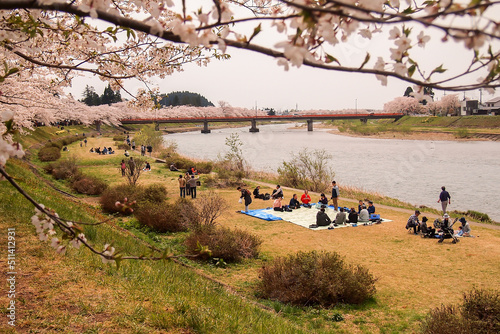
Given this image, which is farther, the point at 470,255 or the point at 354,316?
the point at 470,255

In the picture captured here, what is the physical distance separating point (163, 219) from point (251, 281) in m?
5.79

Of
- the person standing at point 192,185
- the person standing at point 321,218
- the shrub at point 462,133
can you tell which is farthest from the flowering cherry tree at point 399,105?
Answer: the person standing at point 321,218

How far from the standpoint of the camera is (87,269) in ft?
21.8

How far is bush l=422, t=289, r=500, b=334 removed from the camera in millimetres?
6895

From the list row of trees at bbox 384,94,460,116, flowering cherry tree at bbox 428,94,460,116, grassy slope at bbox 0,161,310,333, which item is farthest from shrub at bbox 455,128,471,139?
grassy slope at bbox 0,161,310,333

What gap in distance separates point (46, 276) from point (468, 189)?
30617 millimetres

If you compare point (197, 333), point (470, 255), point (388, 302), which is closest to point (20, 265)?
point (197, 333)

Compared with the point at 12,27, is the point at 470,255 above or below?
below

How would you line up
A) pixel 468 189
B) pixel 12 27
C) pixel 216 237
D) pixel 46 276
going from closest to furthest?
pixel 12 27, pixel 46 276, pixel 216 237, pixel 468 189

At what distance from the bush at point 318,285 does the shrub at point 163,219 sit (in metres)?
6.73

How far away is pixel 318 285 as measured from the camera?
31.0 feet

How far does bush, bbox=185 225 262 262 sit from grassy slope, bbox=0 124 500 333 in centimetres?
47

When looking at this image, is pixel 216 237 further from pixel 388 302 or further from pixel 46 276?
pixel 46 276

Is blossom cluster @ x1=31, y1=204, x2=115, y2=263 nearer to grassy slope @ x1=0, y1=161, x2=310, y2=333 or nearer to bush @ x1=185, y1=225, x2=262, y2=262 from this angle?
grassy slope @ x1=0, y1=161, x2=310, y2=333
